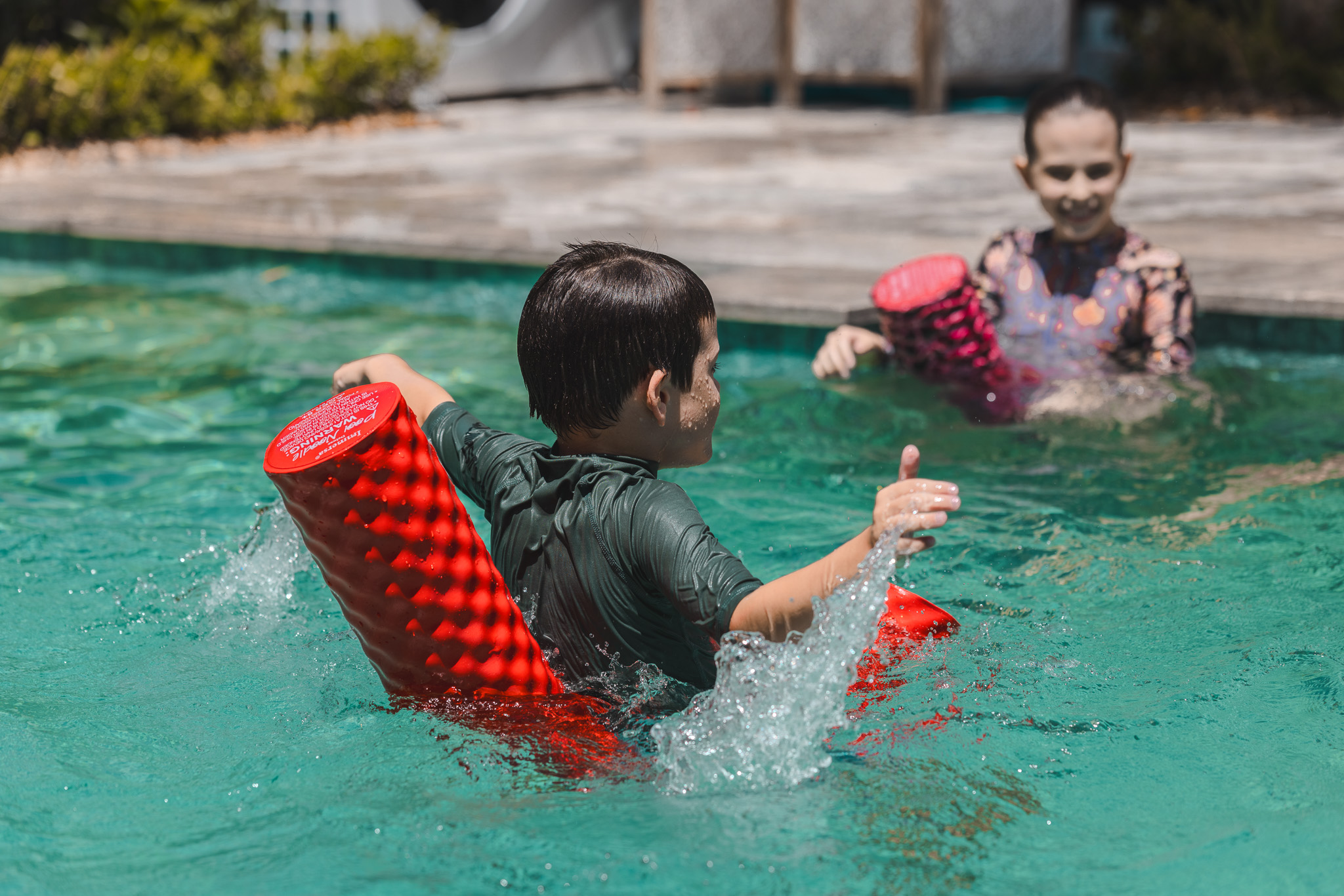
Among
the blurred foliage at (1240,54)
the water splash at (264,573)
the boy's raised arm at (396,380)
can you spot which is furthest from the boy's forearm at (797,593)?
the blurred foliage at (1240,54)

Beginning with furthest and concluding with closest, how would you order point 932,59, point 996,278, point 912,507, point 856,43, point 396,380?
1. point 856,43
2. point 932,59
3. point 996,278
4. point 396,380
5. point 912,507

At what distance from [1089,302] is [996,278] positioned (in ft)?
1.09

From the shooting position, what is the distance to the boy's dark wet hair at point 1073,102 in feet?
14.1

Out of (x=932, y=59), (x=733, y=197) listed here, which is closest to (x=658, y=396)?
(x=733, y=197)

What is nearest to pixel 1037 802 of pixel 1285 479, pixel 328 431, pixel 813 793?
pixel 813 793

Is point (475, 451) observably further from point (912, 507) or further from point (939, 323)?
point (939, 323)

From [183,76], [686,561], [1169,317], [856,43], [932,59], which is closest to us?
[686,561]

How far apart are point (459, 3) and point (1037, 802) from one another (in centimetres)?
1648

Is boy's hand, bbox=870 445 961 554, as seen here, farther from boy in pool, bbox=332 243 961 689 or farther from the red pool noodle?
the red pool noodle

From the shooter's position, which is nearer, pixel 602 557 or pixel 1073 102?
pixel 602 557

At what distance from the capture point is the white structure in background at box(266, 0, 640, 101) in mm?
13852

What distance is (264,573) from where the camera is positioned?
3.33m

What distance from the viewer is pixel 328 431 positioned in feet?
7.08

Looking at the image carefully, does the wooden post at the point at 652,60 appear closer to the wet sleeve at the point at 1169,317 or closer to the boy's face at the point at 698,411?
the wet sleeve at the point at 1169,317
